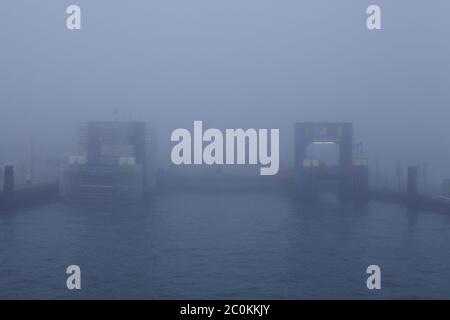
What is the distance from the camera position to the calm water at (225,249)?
2455 mm

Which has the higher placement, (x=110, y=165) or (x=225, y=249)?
(x=110, y=165)

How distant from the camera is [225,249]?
2.52m

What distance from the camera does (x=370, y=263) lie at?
2.51 meters

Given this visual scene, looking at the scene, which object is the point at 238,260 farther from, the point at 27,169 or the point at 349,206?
the point at 27,169

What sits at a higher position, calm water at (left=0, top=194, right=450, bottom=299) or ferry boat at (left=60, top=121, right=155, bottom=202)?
ferry boat at (left=60, top=121, right=155, bottom=202)

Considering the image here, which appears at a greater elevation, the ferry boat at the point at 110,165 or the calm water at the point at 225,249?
the ferry boat at the point at 110,165

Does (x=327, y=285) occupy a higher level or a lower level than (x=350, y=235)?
lower

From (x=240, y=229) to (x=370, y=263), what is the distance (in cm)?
71

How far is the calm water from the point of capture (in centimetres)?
246
